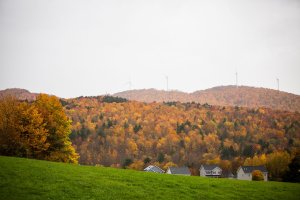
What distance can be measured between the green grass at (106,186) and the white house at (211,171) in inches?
3330

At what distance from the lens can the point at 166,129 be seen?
613 feet

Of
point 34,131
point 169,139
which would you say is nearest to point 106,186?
point 34,131

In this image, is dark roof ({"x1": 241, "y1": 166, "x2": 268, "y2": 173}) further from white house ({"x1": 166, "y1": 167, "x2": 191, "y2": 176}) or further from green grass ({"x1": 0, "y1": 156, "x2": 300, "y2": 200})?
green grass ({"x1": 0, "y1": 156, "x2": 300, "y2": 200})

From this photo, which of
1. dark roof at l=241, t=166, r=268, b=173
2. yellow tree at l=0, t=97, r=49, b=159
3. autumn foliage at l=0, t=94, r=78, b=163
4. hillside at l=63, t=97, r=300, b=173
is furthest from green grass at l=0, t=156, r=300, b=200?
hillside at l=63, t=97, r=300, b=173

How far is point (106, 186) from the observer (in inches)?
1305

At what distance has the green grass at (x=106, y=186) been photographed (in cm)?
2908

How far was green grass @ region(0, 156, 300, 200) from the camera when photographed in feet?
95.4

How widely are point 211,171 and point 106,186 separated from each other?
100401 millimetres

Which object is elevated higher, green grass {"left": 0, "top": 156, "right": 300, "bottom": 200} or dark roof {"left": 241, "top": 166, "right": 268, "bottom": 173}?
green grass {"left": 0, "top": 156, "right": 300, "bottom": 200}

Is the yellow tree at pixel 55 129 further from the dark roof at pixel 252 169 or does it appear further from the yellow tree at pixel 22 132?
the dark roof at pixel 252 169

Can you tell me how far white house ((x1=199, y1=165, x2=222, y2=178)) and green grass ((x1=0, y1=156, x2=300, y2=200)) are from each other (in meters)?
84.6

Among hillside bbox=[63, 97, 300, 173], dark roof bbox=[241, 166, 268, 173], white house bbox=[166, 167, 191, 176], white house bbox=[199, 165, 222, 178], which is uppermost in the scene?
hillside bbox=[63, 97, 300, 173]

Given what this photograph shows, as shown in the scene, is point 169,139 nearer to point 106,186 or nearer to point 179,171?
point 179,171

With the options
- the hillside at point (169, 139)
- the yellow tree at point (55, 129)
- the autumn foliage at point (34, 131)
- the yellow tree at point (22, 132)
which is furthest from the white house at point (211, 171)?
the yellow tree at point (22, 132)
